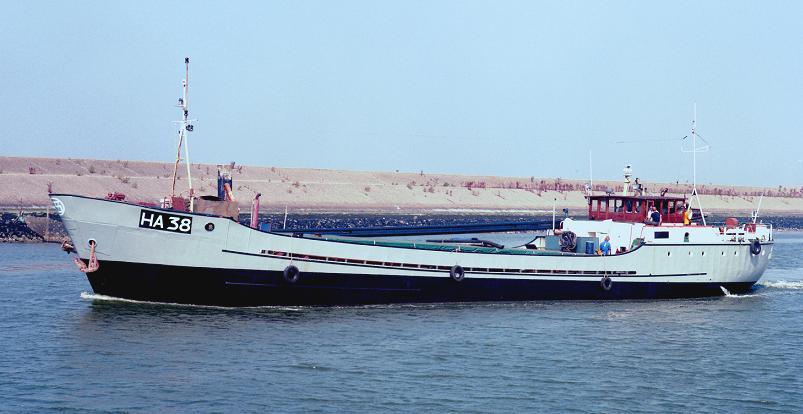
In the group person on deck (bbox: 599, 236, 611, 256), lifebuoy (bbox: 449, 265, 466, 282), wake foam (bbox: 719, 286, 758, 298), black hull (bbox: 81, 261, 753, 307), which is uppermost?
person on deck (bbox: 599, 236, 611, 256)

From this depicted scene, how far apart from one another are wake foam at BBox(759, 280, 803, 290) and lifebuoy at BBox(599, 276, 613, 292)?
1229cm

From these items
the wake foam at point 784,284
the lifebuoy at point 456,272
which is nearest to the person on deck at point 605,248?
the lifebuoy at point 456,272

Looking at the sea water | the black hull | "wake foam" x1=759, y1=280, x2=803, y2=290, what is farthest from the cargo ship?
"wake foam" x1=759, y1=280, x2=803, y2=290

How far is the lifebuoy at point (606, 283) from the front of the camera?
126ft

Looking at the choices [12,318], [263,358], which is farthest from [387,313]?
[12,318]

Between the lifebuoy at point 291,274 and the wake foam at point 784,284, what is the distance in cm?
2621

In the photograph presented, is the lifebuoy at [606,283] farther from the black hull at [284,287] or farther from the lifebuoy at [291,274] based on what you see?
the lifebuoy at [291,274]

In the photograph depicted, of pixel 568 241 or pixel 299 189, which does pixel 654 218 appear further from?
pixel 299 189

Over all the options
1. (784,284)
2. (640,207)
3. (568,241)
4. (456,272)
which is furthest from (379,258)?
(784,284)

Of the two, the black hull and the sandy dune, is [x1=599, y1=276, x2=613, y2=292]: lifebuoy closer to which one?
the black hull

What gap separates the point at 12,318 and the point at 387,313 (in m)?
13.0

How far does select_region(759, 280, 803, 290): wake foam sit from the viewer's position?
45.8m

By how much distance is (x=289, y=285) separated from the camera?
32.9m

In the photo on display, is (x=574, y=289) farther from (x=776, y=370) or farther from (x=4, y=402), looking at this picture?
(x=4, y=402)
